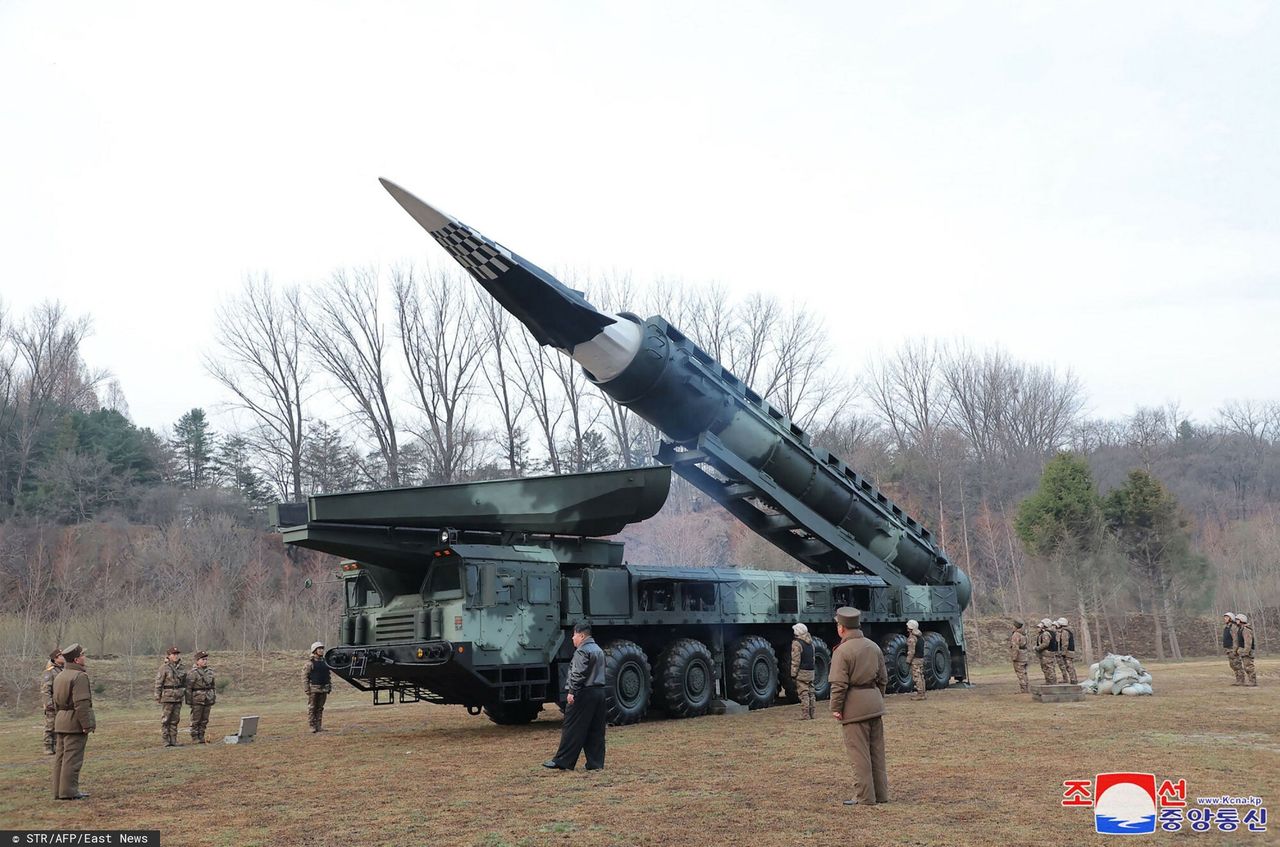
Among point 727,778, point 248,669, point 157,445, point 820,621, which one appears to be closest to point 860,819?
point 727,778

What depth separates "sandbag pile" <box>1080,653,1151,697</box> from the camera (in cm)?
1464

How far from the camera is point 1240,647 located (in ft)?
51.0

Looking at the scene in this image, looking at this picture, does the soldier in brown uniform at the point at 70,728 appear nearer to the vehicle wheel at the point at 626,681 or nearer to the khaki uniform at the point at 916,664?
the vehicle wheel at the point at 626,681

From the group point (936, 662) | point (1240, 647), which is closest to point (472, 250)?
point (936, 662)

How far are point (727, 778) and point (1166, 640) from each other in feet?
88.5

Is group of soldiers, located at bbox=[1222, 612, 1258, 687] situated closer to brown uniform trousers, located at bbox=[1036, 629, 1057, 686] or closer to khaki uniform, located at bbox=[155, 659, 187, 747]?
brown uniform trousers, located at bbox=[1036, 629, 1057, 686]

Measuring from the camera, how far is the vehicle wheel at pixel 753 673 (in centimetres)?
1352

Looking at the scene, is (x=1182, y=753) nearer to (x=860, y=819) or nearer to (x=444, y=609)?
(x=860, y=819)

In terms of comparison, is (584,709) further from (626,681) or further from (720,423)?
(720,423)

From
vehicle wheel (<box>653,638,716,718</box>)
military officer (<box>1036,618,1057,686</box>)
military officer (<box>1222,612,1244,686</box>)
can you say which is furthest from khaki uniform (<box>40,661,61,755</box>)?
military officer (<box>1222,612,1244,686</box>)

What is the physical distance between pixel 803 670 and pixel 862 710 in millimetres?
6356

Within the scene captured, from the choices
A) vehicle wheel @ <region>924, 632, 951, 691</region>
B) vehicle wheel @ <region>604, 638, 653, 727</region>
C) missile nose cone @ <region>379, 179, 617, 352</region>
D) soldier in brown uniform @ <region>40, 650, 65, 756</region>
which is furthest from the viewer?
vehicle wheel @ <region>924, 632, 951, 691</region>

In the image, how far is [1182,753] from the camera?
8289 millimetres

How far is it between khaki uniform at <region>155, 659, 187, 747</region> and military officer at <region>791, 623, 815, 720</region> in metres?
6.80
